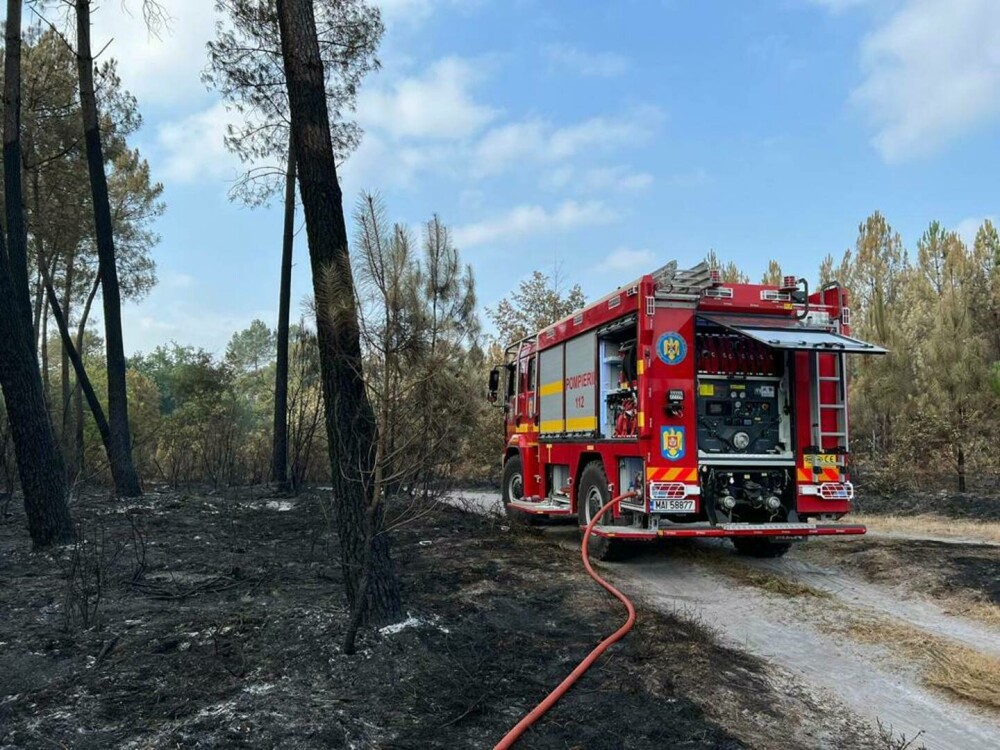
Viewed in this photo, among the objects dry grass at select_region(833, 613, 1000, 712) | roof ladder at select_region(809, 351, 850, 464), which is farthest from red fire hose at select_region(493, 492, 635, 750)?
roof ladder at select_region(809, 351, 850, 464)

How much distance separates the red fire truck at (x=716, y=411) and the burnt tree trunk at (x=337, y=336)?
12.1 feet

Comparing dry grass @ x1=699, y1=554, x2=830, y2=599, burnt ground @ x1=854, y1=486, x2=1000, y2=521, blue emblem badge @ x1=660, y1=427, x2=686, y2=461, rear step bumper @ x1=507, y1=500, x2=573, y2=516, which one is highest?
blue emblem badge @ x1=660, y1=427, x2=686, y2=461

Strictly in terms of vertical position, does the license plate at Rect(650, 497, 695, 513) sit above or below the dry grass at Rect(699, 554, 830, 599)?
above

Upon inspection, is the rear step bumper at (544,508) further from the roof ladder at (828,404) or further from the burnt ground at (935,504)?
the burnt ground at (935,504)

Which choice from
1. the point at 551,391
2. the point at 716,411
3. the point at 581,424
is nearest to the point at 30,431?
the point at 581,424

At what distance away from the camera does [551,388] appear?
10570 mm

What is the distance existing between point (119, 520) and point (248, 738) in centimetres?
800

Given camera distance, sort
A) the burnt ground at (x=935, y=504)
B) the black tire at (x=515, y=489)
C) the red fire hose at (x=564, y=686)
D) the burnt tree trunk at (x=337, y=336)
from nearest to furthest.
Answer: the red fire hose at (x=564, y=686), the burnt tree trunk at (x=337, y=336), the black tire at (x=515, y=489), the burnt ground at (x=935, y=504)

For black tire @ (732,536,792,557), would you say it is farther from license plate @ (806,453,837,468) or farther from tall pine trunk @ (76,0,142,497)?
tall pine trunk @ (76,0,142,497)

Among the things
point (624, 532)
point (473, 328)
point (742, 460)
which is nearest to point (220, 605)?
point (473, 328)

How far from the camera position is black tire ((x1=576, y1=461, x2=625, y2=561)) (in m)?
8.64

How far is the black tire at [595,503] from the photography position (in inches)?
340

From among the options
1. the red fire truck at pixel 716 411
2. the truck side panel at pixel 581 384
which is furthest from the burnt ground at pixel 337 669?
the truck side panel at pixel 581 384

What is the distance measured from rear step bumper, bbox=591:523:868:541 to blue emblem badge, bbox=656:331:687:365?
1.76 m
